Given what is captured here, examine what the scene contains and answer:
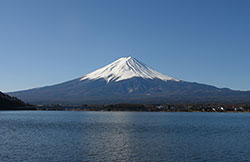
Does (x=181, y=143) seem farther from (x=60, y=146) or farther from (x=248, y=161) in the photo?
(x=60, y=146)

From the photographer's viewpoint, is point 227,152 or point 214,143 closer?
point 227,152

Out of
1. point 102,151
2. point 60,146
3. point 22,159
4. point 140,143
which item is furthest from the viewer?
point 140,143

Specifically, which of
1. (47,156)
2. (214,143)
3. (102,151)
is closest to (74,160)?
(47,156)

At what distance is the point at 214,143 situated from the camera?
51125 millimetres

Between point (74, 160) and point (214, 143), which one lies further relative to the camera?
point (214, 143)

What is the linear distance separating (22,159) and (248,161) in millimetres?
25411

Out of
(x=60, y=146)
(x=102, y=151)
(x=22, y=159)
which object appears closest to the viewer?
(x=22, y=159)

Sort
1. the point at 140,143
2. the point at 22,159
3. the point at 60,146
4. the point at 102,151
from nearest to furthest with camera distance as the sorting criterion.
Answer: the point at 22,159 < the point at 102,151 < the point at 60,146 < the point at 140,143

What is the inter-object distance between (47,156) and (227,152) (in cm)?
2298

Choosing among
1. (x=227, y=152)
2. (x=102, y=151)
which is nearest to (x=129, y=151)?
(x=102, y=151)

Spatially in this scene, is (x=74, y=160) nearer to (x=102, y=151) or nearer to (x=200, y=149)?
(x=102, y=151)

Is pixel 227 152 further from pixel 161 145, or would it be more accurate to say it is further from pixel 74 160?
pixel 74 160

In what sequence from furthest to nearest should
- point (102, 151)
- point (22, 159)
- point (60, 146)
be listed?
1. point (60, 146)
2. point (102, 151)
3. point (22, 159)

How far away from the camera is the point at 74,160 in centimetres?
3616
